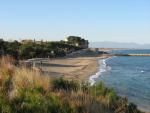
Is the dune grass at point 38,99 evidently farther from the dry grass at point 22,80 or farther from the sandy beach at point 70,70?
the sandy beach at point 70,70

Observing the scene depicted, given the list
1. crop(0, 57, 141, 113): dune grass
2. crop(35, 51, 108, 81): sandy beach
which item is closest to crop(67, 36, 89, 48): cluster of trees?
crop(35, 51, 108, 81): sandy beach

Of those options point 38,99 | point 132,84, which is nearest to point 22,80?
point 38,99

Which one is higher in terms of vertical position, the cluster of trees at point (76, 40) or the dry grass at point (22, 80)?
the dry grass at point (22, 80)

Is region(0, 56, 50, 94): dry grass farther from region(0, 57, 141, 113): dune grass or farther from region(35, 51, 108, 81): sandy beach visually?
region(35, 51, 108, 81): sandy beach

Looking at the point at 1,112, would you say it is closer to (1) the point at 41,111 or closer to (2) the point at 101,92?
(1) the point at 41,111

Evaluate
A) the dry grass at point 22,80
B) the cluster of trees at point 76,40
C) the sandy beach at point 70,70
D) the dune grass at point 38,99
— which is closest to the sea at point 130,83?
the sandy beach at point 70,70

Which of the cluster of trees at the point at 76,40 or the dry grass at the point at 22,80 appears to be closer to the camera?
the dry grass at the point at 22,80

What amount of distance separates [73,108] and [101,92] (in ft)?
12.7

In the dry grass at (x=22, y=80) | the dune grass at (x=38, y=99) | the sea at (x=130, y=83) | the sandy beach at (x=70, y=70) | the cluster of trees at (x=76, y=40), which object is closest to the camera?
the dune grass at (x=38, y=99)

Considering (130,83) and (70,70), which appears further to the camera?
(70,70)

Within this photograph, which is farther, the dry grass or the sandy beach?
the sandy beach


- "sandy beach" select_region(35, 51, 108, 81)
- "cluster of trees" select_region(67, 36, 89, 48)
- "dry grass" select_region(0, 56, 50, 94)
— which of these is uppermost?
"dry grass" select_region(0, 56, 50, 94)

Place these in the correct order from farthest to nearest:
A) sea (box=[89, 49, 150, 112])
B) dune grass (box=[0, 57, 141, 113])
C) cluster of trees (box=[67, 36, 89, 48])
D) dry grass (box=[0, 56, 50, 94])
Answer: cluster of trees (box=[67, 36, 89, 48]) → sea (box=[89, 49, 150, 112]) → dry grass (box=[0, 56, 50, 94]) → dune grass (box=[0, 57, 141, 113])

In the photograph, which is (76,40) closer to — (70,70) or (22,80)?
(70,70)
